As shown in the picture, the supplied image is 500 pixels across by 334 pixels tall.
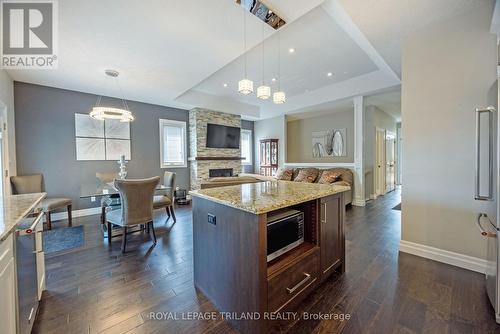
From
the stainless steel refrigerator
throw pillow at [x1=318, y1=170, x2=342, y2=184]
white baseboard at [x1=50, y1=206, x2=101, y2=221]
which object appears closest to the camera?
the stainless steel refrigerator

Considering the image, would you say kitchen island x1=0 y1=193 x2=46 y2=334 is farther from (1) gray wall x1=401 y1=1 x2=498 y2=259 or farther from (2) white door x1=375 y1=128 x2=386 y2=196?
(2) white door x1=375 y1=128 x2=386 y2=196

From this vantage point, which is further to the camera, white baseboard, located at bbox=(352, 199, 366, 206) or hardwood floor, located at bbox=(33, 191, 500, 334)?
white baseboard, located at bbox=(352, 199, 366, 206)

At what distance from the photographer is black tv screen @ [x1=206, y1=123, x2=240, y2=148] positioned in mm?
6141

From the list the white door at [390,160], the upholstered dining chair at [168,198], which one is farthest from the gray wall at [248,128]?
the white door at [390,160]

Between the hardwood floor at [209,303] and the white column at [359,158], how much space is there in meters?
2.48

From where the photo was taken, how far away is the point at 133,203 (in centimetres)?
266

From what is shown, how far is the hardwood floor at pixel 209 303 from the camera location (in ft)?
4.82

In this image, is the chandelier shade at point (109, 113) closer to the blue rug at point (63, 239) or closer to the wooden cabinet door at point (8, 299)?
the blue rug at point (63, 239)

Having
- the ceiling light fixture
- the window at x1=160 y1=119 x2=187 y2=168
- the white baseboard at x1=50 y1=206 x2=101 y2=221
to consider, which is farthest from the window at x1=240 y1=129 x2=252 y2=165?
the white baseboard at x1=50 y1=206 x2=101 y2=221

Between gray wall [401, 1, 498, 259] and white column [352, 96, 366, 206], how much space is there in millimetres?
2437

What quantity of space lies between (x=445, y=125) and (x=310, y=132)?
196 inches

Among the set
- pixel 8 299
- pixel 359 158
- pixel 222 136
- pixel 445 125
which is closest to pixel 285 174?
pixel 359 158

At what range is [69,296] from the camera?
5.91 feet

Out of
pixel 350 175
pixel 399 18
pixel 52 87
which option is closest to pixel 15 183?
pixel 52 87
